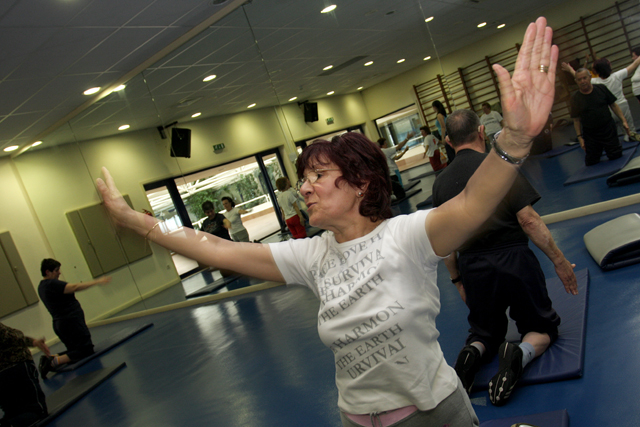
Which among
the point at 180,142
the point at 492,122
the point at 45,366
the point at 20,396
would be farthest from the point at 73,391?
the point at 492,122

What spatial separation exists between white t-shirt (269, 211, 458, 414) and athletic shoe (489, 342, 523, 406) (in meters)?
1.36

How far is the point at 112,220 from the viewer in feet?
5.04

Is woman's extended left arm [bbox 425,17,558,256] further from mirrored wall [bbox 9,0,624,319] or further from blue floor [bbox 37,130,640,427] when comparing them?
mirrored wall [bbox 9,0,624,319]

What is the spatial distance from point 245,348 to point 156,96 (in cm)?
427

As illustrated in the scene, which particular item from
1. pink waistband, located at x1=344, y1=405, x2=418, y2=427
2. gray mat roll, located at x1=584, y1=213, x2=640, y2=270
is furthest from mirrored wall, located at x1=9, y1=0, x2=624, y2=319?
pink waistband, located at x1=344, y1=405, x2=418, y2=427

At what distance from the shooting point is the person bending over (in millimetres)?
966

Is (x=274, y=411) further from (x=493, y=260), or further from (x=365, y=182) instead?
(x=365, y=182)

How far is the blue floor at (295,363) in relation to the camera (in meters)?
2.45

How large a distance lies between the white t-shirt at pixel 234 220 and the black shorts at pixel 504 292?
3.98 metres

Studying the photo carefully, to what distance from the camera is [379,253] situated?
1.28m

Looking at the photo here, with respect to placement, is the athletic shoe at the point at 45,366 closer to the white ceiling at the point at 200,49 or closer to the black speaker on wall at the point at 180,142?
the black speaker on wall at the point at 180,142

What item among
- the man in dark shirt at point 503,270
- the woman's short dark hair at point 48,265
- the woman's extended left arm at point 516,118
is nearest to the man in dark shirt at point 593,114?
the man in dark shirt at point 503,270

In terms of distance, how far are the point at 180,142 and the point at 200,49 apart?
1.60 metres

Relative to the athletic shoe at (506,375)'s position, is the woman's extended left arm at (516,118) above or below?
above
